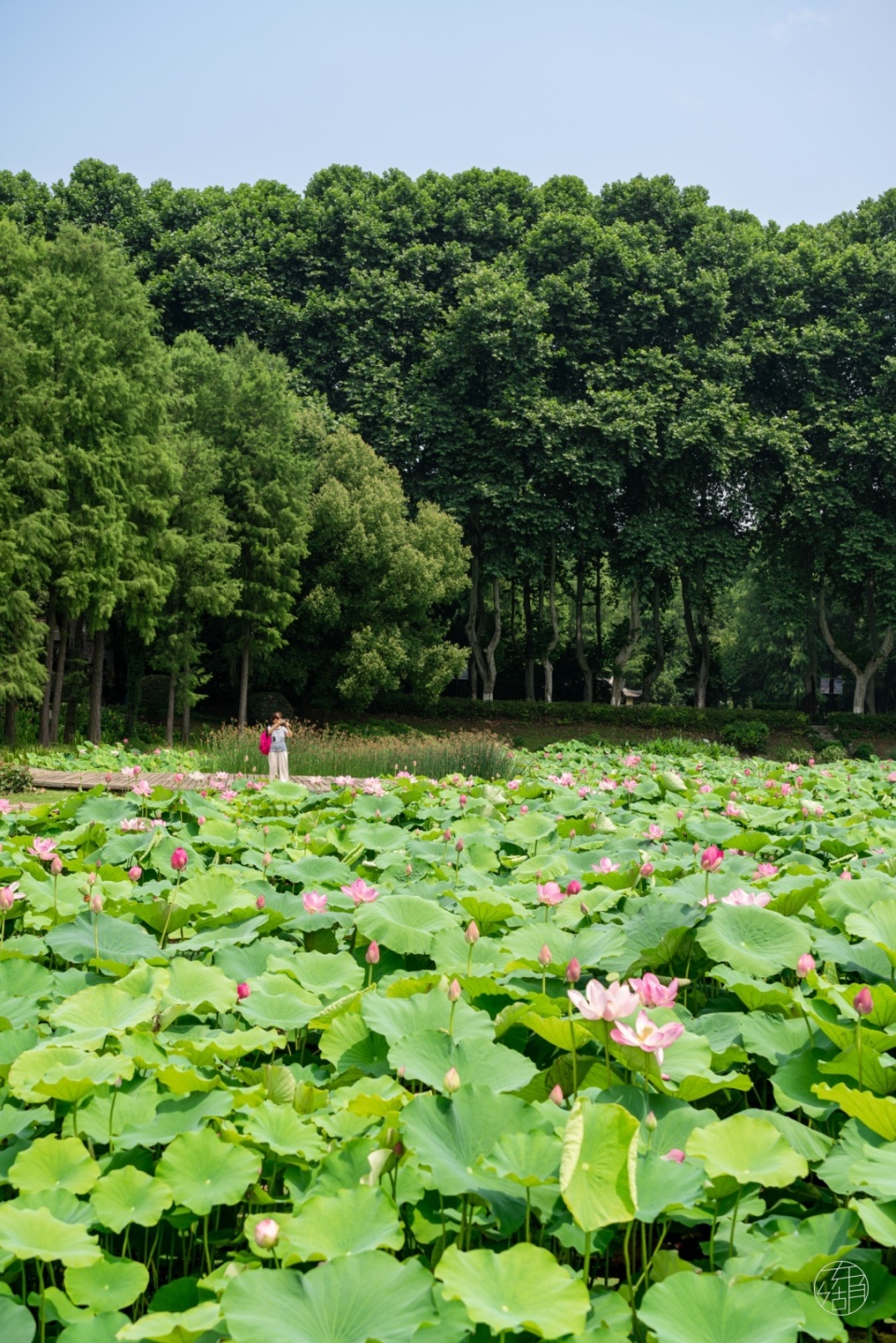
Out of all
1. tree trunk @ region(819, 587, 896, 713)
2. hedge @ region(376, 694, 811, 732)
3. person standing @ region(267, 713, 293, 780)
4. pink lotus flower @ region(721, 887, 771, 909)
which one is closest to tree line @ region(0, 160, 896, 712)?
tree trunk @ region(819, 587, 896, 713)

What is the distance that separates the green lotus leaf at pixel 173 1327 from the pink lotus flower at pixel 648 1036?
0.67 metres

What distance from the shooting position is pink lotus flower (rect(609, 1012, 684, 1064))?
1.50 metres

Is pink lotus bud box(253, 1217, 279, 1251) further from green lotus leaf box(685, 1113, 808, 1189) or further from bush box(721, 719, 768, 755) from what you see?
bush box(721, 719, 768, 755)

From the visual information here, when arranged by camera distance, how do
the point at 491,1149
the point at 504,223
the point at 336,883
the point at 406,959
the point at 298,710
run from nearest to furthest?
the point at 491,1149 → the point at 406,959 → the point at 336,883 → the point at 298,710 → the point at 504,223

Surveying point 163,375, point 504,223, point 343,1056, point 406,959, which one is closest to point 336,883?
point 406,959

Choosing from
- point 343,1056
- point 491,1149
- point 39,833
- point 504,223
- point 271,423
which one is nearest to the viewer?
point 491,1149

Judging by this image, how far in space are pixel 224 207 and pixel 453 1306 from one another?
33643mm

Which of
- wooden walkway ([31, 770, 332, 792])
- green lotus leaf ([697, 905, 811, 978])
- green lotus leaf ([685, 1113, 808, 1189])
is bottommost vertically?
wooden walkway ([31, 770, 332, 792])

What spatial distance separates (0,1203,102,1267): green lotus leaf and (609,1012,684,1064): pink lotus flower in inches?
30.9

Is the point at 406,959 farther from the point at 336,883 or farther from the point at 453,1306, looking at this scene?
the point at 453,1306

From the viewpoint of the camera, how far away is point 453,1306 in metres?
1.20

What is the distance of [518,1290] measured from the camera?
1168 millimetres

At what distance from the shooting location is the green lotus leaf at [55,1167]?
1442mm

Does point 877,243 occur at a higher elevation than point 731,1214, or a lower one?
higher
